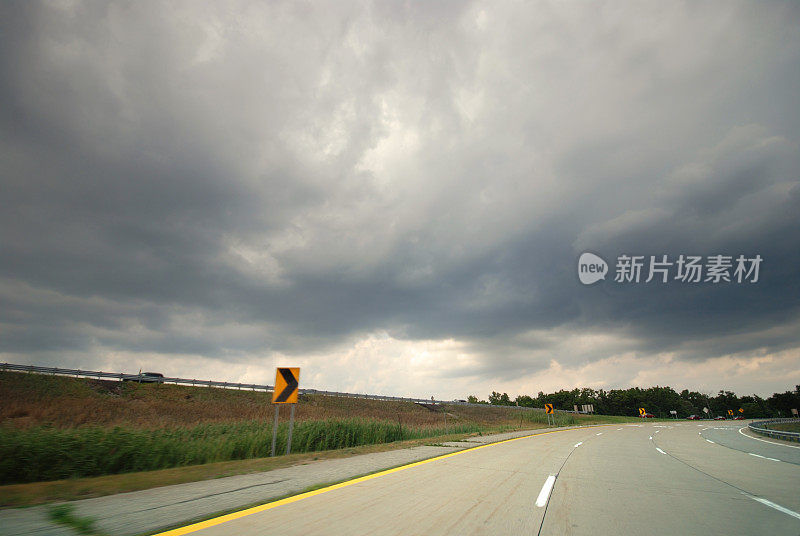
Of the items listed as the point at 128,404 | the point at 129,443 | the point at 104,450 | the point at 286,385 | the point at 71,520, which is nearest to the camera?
the point at 71,520

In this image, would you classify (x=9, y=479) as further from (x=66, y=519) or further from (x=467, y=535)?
(x=467, y=535)

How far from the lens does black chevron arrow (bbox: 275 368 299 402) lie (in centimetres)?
1284

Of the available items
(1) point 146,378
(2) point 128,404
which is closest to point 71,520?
(2) point 128,404

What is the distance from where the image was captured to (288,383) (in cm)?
1298

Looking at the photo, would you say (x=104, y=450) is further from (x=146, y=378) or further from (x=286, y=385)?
(x=146, y=378)

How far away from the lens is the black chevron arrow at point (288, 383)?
1284cm

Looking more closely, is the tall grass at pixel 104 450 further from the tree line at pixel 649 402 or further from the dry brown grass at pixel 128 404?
the tree line at pixel 649 402

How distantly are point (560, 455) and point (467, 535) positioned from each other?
1125 centimetres

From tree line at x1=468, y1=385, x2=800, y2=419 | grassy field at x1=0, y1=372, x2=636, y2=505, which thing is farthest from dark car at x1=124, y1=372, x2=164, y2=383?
tree line at x1=468, y1=385, x2=800, y2=419

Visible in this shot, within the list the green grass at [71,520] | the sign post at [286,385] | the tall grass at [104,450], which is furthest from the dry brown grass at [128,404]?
the green grass at [71,520]

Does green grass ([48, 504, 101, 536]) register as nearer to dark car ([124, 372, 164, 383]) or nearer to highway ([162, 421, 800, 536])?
highway ([162, 421, 800, 536])

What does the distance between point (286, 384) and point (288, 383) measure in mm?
68

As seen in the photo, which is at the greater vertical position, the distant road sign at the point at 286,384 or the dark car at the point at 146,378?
the dark car at the point at 146,378

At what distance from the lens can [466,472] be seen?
30.6ft
